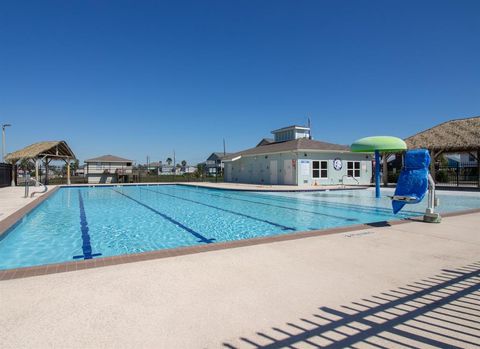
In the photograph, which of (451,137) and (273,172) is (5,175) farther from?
(451,137)

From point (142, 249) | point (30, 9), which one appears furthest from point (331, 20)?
point (142, 249)

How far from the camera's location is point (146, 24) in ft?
58.4

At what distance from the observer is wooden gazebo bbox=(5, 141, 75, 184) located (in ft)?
77.8

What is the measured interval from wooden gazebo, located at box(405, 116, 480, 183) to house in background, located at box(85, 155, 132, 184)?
29277 mm

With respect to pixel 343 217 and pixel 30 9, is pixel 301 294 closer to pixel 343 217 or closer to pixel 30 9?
pixel 343 217

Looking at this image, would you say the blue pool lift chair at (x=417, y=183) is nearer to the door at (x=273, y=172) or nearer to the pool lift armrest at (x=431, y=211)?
the pool lift armrest at (x=431, y=211)

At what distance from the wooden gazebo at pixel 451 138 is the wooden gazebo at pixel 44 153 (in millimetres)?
28992

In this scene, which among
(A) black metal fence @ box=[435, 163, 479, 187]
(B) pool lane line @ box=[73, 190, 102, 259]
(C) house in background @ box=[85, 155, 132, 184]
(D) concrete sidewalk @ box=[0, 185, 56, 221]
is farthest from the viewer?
(C) house in background @ box=[85, 155, 132, 184]

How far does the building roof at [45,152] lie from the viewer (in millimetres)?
23591

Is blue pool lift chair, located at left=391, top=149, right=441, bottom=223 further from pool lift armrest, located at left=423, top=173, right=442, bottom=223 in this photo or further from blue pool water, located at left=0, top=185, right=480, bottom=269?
blue pool water, located at left=0, top=185, right=480, bottom=269

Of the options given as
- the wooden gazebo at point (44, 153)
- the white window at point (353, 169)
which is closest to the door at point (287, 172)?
the white window at point (353, 169)

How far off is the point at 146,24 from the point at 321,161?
1592 centimetres

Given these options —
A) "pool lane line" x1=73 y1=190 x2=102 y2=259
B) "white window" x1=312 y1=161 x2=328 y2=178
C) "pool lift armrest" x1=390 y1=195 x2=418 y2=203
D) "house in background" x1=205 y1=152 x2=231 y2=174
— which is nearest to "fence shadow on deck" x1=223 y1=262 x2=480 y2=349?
"pool lift armrest" x1=390 y1=195 x2=418 y2=203

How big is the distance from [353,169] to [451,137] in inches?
290
